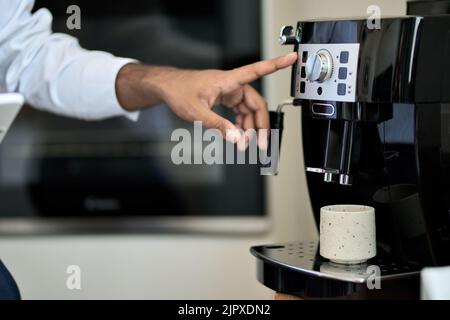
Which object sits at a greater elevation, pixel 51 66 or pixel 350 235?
pixel 51 66

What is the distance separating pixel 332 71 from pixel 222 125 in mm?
190

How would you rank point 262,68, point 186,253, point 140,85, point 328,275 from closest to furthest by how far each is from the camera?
point 328,275, point 262,68, point 140,85, point 186,253

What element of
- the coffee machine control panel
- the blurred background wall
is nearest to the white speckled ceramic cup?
the coffee machine control panel

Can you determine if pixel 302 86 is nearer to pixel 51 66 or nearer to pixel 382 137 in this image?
pixel 382 137

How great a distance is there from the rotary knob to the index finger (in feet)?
0.19

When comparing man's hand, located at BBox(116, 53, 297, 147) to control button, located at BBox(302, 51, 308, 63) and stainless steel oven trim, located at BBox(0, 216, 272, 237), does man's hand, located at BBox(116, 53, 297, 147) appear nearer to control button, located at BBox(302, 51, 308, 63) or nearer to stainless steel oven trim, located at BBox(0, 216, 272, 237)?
control button, located at BBox(302, 51, 308, 63)

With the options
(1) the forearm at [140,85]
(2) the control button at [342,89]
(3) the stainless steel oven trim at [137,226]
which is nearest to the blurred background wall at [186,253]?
(3) the stainless steel oven trim at [137,226]

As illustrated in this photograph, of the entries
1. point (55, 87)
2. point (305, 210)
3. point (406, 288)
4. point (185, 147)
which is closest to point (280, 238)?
point (305, 210)

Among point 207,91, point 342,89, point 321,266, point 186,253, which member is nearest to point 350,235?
point 321,266

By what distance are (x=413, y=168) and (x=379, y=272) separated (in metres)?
0.14

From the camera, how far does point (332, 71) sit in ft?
3.38

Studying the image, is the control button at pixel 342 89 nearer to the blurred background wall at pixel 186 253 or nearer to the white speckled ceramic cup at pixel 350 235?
the white speckled ceramic cup at pixel 350 235

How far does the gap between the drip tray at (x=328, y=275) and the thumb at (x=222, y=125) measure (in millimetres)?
165
